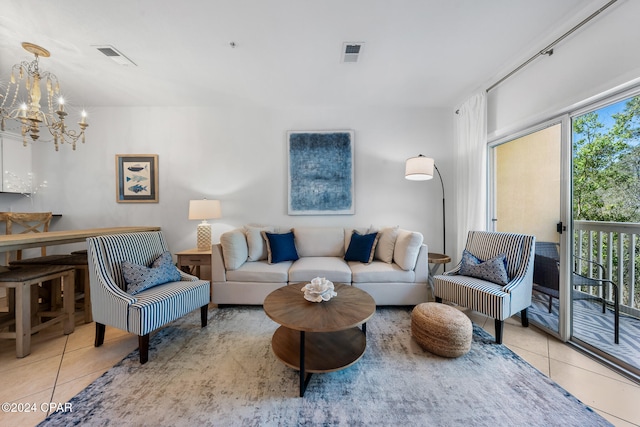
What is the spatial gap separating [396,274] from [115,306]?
8.29 ft

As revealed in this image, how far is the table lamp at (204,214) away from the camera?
2910mm

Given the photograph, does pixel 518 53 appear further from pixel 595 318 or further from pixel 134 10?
pixel 134 10

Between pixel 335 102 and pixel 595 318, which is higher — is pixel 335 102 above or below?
above

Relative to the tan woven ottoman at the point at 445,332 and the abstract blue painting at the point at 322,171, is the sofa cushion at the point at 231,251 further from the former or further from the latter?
the tan woven ottoman at the point at 445,332

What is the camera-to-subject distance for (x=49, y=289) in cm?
222

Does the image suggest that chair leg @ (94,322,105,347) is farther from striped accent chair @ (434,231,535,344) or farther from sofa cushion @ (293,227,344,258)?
striped accent chair @ (434,231,535,344)

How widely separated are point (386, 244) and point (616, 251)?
1848 millimetres

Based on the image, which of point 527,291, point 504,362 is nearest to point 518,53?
point 527,291

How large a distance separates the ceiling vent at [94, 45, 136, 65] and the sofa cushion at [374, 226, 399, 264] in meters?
3.32

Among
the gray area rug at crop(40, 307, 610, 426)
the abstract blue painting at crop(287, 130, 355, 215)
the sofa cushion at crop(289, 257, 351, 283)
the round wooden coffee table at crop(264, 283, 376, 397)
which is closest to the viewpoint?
the gray area rug at crop(40, 307, 610, 426)

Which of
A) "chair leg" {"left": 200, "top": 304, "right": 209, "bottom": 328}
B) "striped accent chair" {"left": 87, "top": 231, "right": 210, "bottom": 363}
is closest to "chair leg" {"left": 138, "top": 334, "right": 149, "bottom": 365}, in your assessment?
"striped accent chair" {"left": 87, "top": 231, "right": 210, "bottom": 363}

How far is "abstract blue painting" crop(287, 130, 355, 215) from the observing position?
10.8 feet

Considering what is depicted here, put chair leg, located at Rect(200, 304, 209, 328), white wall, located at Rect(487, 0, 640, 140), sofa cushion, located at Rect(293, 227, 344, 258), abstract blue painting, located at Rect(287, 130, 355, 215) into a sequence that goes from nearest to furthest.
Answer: white wall, located at Rect(487, 0, 640, 140)
chair leg, located at Rect(200, 304, 209, 328)
sofa cushion, located at Rect(293, 227, 344, 258)
abstract blue painting, located at Rect(287, 130, 355, 215)

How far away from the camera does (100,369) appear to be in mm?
1601
